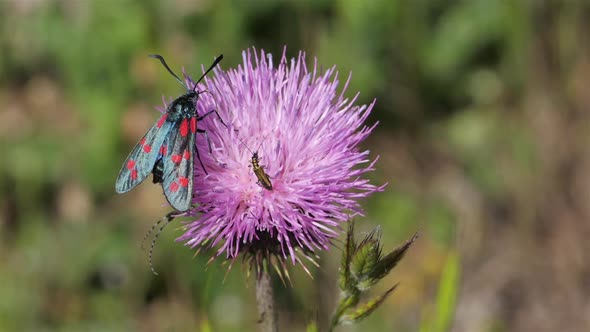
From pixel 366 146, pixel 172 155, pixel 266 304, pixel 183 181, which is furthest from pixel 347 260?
pixel 366 146

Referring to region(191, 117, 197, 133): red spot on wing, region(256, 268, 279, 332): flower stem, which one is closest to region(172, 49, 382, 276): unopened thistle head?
region(256, 268, 279, 332): flower stem

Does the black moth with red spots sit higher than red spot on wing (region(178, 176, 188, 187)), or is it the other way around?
the black moth with red spots

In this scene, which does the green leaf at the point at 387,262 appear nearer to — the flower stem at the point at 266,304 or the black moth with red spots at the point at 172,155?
the flower stem at the point at 266,304

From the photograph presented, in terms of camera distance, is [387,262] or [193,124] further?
[193,124]

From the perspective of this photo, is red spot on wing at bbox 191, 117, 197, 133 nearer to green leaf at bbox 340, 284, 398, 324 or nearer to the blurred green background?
green leaf at bbox 340, 284, 398, 324

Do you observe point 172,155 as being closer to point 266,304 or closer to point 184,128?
point 184,128

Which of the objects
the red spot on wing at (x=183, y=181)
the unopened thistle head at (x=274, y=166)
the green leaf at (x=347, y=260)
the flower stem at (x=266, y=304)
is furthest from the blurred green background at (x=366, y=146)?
the red spot on wing at (x=183, y=181)
